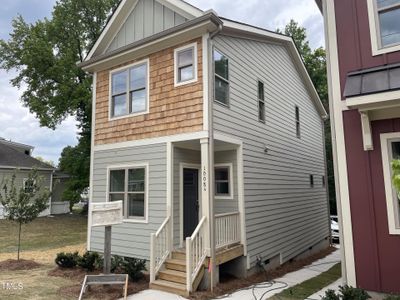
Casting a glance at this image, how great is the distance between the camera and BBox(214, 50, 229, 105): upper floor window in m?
7.71

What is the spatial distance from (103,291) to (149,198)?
2.44 meters

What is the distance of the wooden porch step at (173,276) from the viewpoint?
6.59 m

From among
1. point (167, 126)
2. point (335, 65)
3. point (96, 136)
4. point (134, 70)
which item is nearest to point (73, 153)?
point (96, 136)

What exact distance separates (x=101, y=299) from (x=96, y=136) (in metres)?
5.13

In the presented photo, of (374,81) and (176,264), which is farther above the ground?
(374,81)

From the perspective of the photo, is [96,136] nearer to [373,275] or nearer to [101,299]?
[101,299]

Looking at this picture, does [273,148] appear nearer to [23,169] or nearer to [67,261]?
[67,261]

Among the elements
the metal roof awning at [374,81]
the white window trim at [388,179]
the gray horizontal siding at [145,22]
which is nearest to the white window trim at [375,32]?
the metal roof awning at [374,81]

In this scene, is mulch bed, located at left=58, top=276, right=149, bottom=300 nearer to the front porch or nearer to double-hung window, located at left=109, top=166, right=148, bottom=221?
the front porch

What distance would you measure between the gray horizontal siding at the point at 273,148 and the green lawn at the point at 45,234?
853 cm

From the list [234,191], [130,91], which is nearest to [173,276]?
[234,191]

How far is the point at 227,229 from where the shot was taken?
751 cm

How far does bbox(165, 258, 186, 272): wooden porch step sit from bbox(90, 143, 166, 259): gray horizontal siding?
966 millimetres

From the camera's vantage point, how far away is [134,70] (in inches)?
355
